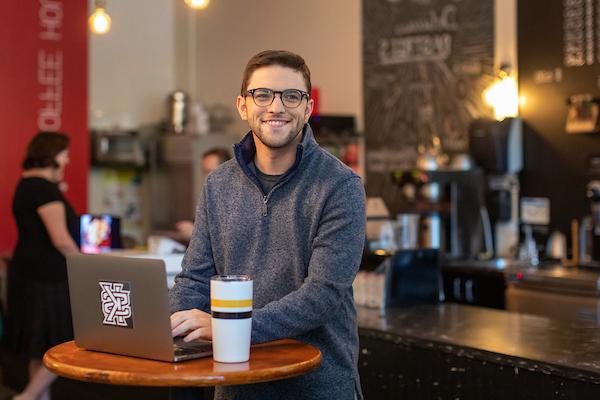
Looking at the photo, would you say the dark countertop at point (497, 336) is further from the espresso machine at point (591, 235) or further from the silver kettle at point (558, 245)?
the silver kettle at point (558, 245)

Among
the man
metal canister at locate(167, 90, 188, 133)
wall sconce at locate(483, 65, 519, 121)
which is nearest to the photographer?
the man

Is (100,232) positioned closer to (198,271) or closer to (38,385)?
(38,385)

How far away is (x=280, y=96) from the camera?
2.22 metres

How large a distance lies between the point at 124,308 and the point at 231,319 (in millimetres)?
251

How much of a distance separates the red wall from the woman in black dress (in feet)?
8.17

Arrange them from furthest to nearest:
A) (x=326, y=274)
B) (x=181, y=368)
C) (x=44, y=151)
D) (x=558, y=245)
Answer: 1. (x=558, y=245)
2. (x=44, y=151)
3. (x=326, y=274)
4. (x=181, y=368)

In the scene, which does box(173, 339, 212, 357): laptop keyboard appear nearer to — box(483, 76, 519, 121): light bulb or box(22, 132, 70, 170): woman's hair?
box(22, 132, 70, 170): woman's hair

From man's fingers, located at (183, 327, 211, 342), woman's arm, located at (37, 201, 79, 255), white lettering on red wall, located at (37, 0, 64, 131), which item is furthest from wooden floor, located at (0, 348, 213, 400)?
white lettering on red wall, located at (37, 0, 64, 131)

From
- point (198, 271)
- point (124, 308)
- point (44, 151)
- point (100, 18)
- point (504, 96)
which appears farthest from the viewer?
point (504, 96)

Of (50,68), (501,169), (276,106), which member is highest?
(50,68)

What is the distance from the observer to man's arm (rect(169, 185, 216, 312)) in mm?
2322

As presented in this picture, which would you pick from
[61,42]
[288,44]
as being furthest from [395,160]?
[61,42]

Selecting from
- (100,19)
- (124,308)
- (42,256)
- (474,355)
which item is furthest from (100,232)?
(124,308)

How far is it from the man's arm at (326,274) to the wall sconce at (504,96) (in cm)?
429
